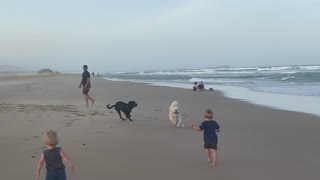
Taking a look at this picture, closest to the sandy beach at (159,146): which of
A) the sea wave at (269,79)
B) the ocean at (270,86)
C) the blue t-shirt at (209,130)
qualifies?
the blue t-shirt at (209,130)

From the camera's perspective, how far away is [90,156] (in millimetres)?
6367

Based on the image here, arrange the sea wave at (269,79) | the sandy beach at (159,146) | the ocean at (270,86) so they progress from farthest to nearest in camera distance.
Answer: the sea wave at (269,79) < the ocean at (270,86) < the sandy beach at (159,146)

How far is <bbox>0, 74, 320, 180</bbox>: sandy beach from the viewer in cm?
549

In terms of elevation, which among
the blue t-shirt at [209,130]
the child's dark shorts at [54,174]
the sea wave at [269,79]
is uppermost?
the blue t-shirt at [209,130]

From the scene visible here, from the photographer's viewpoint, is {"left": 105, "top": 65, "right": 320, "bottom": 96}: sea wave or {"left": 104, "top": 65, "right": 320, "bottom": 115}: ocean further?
{"left": 105, "top": 65, "right": 320, "bottom": 96}: sea wave

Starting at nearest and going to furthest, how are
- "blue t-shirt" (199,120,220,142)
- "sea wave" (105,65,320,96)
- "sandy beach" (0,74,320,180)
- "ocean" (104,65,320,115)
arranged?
"sandy beach" (0,74,320,180)
"blue t-shirt" (199,120,220,142)
"ocean" (104,65,320,115)
"sea wave" (105,65,320,96)

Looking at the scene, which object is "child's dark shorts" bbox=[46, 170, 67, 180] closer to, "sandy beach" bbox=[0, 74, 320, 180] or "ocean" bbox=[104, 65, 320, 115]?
"sandy beach" bbox=[0, 74, 320, 180]

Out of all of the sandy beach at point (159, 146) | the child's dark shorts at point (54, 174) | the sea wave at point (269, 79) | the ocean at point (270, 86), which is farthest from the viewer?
the sea wave at point (269, 79)

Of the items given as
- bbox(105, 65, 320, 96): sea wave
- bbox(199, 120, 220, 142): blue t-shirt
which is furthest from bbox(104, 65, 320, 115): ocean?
bbox(199, 120, 220, 142): blue t-shirt

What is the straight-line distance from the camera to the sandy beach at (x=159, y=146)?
5.49 metres

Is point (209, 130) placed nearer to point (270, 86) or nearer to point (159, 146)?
point (159, 146)

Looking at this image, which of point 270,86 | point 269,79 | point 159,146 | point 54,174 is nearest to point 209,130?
point 159,146

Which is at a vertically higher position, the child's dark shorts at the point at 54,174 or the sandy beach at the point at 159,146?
the child's dark shorts at the point at 54,174

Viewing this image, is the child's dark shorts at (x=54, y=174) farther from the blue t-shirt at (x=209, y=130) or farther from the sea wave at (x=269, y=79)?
the sea wave at (x=269, y=79)
